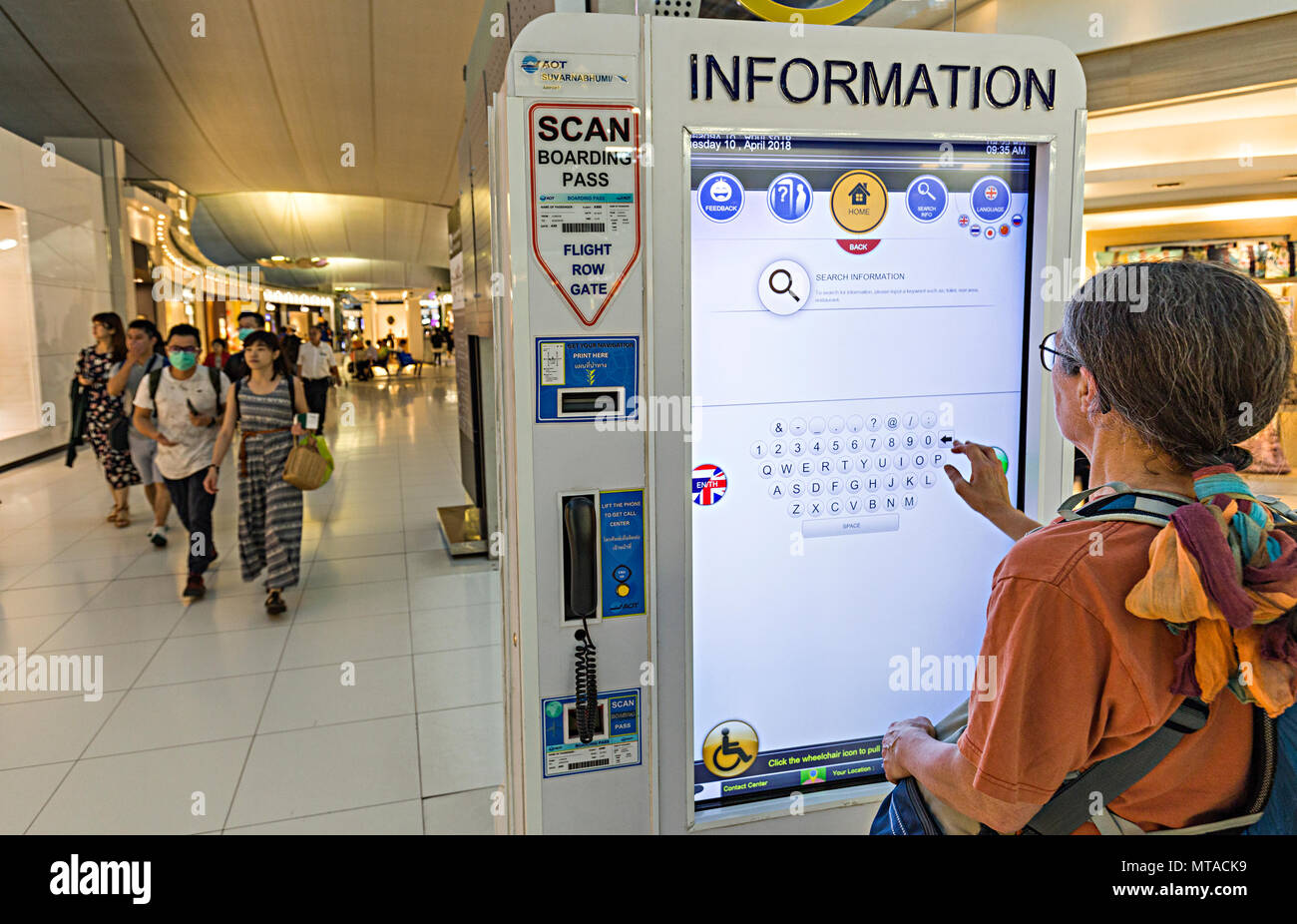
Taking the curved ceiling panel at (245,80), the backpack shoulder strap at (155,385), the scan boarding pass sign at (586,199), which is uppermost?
the curved ceiling panel at (245,80)

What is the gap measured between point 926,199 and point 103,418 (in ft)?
24.7

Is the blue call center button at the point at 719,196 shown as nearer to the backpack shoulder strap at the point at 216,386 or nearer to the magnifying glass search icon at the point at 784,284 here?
the magnifying glass search icon at the point at 784,284

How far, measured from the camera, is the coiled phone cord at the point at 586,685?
1.59 metres

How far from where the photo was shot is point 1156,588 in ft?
3.14

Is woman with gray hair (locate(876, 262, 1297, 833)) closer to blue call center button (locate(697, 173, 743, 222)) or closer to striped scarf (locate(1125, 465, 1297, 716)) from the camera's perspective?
striped scarf (locate(1125, 465, 1297, 716))

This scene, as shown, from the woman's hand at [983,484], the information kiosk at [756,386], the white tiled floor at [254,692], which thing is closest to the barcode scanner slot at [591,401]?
the information kiosk at [756,386]

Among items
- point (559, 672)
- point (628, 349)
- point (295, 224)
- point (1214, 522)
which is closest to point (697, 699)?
point (559, 672)

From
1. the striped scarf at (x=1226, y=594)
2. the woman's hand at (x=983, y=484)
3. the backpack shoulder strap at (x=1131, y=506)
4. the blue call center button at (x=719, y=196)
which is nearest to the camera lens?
the striped scarf at (x=1226, y=594)

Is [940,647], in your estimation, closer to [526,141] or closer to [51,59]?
[526,141]

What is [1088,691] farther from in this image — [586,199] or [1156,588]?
[586,199]

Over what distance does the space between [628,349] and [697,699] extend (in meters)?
0.72

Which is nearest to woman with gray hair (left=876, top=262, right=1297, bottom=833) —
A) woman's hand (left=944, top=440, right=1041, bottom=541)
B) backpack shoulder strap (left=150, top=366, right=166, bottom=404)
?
woman's hand (left=944, top=440, right=1041, bottom=541)

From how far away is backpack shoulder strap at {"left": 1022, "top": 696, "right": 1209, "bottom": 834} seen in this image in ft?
3.45

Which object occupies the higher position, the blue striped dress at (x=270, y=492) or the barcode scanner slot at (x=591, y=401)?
the barcode scanner slot at (x=591, y=401)
